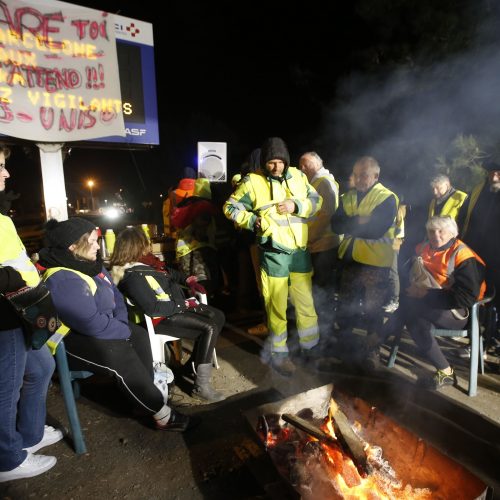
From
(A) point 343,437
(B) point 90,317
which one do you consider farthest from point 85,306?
(A) point 343,437

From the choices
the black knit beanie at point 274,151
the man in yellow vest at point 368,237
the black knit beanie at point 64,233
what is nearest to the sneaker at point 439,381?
the man in yellow vest at point 368,237

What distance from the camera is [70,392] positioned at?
2.54 m

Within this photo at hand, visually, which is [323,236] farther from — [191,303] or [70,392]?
[70,392]

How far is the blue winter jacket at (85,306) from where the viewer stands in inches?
95.5

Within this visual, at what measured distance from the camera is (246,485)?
2.35 meters

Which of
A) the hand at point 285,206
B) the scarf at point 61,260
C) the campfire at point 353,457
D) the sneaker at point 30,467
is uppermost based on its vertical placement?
the hand at point 285,206

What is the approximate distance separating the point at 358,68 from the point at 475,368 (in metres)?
5.30

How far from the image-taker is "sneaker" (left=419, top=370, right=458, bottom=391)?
3389mm

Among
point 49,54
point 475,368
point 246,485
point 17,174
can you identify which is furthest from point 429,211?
point 17,174

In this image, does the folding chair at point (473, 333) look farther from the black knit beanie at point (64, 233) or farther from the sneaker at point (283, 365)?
the black knit beanie at point (64, 233)

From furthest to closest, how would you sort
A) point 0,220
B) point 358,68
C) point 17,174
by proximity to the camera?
1. point 17,174
2. point 358,68
3. point 0,220

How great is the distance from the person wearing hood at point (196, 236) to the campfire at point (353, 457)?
2.64 meters

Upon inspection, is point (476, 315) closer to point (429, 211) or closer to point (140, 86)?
point (429, 211)

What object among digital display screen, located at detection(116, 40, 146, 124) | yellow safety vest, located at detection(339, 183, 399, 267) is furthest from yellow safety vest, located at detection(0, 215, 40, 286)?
digital display screen, located at detection(116, 40, 146, 124)
